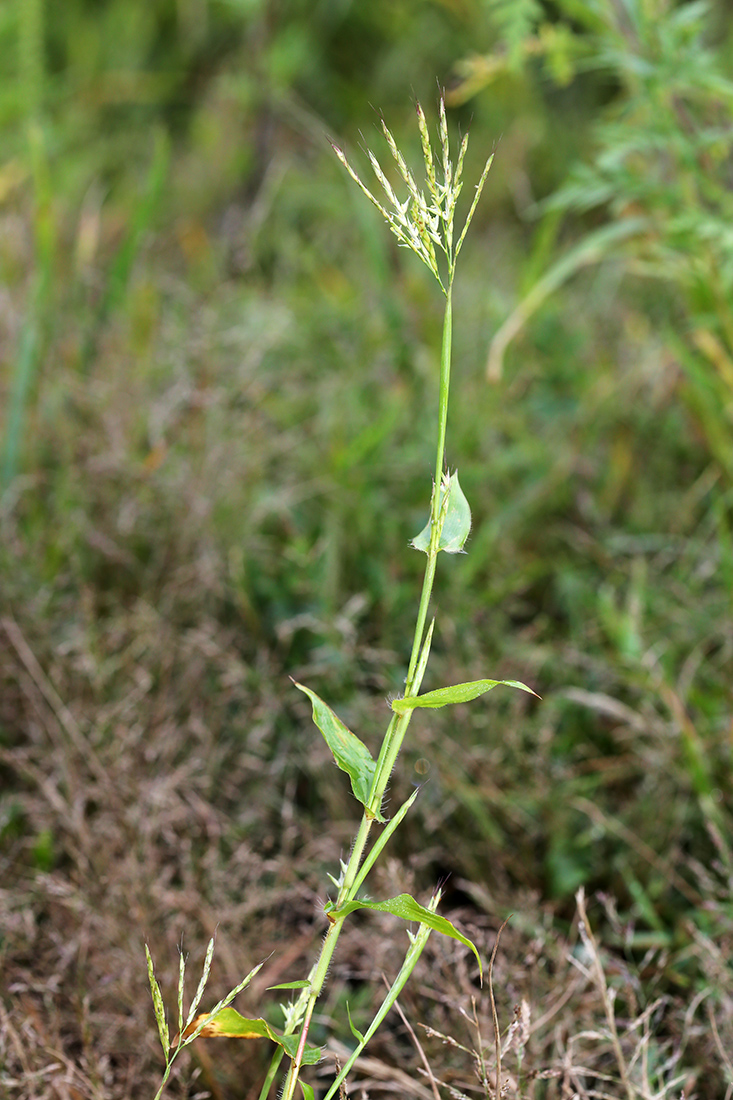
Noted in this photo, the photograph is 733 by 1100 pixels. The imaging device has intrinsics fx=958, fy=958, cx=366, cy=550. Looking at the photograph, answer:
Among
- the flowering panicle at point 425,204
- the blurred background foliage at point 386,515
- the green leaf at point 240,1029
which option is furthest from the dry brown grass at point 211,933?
the flowering panicle at point 425,204

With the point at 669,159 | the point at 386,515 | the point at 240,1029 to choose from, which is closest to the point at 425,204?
the point at 240,1029

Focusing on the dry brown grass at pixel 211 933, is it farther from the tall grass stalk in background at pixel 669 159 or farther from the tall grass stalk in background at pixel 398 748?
the tall grass stalk in background at pixel 669 159

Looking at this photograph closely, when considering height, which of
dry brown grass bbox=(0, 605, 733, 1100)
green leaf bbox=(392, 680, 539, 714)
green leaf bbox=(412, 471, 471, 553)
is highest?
green leaf bbox=(412, 471, 471, 553)

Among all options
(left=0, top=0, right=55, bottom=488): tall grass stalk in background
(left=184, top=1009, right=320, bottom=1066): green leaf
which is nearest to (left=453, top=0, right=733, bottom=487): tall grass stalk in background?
(left=0, top=0, right=55, bottom=488): tall grass stalk in background

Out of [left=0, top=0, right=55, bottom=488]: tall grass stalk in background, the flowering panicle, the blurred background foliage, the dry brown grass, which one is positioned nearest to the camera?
the flowering panicle

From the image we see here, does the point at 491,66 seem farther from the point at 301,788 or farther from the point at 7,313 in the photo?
the point at 301,788

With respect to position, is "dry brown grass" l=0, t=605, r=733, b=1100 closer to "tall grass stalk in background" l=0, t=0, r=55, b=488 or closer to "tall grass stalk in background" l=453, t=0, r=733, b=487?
"tall grass stalk in background" l=0, t=0, r=55, b=488

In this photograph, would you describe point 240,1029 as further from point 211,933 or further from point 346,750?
point 211,933
